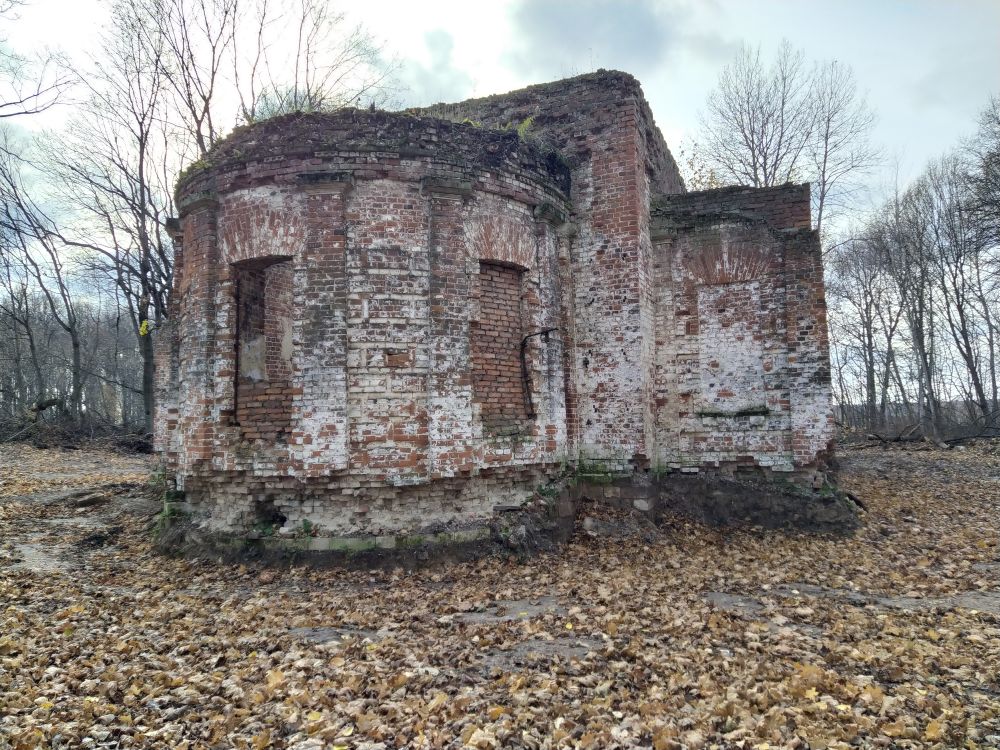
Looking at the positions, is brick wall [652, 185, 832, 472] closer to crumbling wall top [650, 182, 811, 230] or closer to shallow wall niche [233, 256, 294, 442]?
crumbling wall top [650, 182, 811, 230]

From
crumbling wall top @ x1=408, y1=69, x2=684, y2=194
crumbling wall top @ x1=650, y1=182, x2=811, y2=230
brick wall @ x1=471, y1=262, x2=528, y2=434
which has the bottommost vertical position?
brick wall @ x1=471, y1=262, x2=528, y2=434

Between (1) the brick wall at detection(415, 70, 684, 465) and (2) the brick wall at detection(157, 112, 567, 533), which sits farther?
Result: (1) the brick wall at detection(415, 70, 684, 465)

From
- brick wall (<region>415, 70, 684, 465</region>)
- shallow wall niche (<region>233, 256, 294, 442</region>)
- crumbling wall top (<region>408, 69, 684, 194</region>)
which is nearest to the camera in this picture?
shallow wall niche (<region>233, 256, 294, 442</region>)

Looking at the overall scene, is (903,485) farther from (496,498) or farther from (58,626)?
(58,626)

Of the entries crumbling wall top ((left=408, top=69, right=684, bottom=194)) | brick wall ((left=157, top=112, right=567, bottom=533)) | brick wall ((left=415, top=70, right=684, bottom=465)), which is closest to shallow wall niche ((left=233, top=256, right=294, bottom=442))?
brick wall ((left=157, top=112, right=567, bottom=533))

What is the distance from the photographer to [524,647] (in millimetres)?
4969

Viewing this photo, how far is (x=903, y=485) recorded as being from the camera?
1259cm

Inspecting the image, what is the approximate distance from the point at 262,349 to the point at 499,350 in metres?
3.35

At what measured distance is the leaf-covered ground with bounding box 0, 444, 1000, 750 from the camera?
11.8 ft

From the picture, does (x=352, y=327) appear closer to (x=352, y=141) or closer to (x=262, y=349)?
(x=262, y=349)

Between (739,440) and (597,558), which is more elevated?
(739,440)

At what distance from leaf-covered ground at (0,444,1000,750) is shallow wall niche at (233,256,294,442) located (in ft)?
6.01

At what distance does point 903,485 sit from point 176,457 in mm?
13764

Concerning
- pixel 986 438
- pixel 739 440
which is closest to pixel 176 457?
pixel 739 440
